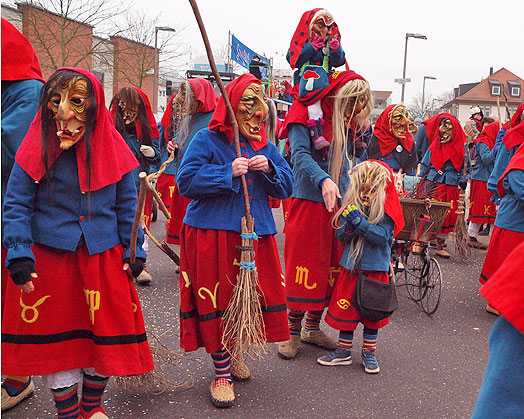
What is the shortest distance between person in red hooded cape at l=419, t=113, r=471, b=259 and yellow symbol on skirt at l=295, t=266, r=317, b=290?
4135 mm

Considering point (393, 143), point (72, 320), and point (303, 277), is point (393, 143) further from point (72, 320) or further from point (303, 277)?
point (72, 320)

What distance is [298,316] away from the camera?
13.8ft

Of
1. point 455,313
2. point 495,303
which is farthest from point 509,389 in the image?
point 455,313

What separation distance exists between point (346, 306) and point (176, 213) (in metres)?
2.58

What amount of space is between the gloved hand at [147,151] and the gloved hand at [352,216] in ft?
8.28

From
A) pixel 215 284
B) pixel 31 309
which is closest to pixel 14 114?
pixel 31 309

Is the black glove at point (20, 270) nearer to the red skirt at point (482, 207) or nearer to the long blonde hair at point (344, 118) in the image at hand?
the long blonde hair at point (344, 118)

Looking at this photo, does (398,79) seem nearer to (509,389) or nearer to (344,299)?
(344,299)

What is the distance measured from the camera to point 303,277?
4023mm

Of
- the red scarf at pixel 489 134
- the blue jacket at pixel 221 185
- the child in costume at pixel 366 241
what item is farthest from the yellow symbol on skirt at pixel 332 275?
the red scarf at pixel 489 134

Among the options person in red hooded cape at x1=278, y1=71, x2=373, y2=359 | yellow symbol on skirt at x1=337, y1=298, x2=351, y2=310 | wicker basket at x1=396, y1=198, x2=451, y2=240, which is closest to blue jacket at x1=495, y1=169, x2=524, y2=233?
wicker basket at x1=396, y1=198, x2=451, y2=240

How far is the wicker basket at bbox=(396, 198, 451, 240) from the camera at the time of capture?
16.9 feet

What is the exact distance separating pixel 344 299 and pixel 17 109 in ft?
8.32

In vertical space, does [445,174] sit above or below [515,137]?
below
